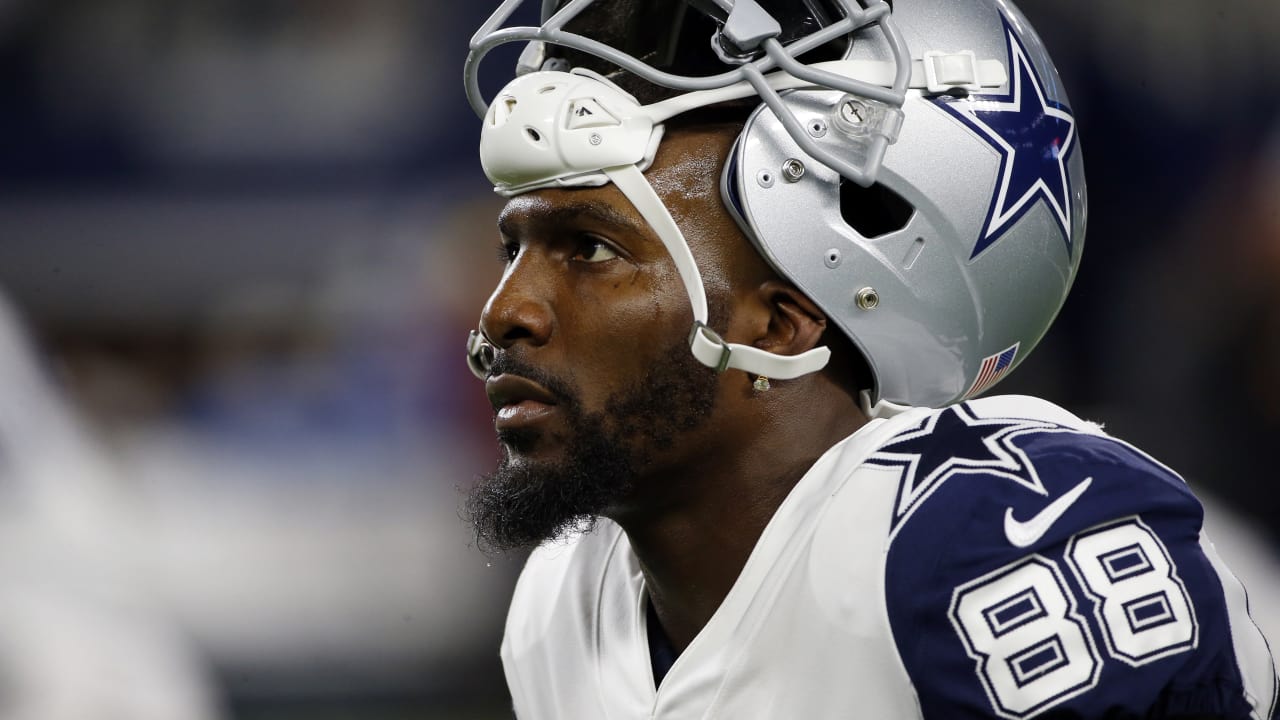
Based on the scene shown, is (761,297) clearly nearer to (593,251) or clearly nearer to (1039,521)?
(593,251)

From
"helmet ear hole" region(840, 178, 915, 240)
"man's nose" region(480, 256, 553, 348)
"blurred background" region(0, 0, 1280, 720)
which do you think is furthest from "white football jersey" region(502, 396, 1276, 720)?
"blurred background" region(0, 0, 1280, 720)

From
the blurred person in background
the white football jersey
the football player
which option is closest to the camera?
the white football jersey

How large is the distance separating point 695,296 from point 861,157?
0.72 ft

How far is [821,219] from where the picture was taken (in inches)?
53.3

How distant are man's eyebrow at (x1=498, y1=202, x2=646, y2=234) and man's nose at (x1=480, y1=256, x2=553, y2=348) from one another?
5 cm

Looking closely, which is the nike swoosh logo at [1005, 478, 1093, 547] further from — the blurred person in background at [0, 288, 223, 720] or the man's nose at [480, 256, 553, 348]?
the blurred person in background at [0, 288, 223, 720]

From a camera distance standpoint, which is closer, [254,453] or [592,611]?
[592,611]

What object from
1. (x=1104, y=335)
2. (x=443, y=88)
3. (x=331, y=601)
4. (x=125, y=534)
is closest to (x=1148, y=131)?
(x=1104, y=335)

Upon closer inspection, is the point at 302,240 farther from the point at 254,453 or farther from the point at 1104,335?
the point at 1104,335

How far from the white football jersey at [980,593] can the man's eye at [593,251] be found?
30 cm

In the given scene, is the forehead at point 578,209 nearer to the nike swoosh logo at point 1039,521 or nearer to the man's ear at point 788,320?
the man's ear at point 788,320

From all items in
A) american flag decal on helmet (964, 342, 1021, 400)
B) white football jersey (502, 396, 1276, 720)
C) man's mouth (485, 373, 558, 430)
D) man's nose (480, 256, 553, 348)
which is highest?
man's nose (480, 256, 553, 348)

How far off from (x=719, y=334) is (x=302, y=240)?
5.92 feet

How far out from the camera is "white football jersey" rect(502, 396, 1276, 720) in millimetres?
1052
